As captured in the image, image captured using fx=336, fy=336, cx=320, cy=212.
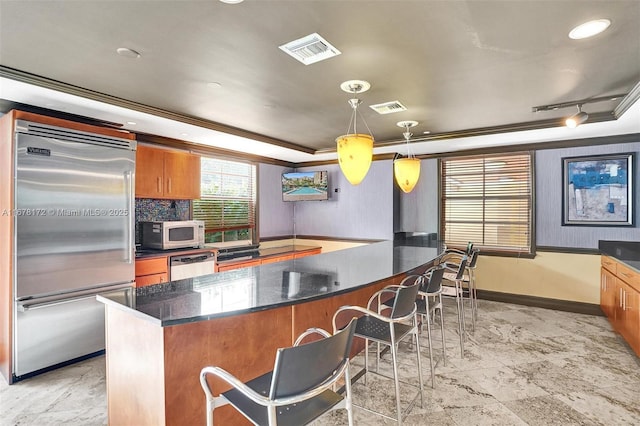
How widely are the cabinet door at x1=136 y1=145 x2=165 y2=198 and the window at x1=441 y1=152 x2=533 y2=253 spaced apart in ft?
14.2

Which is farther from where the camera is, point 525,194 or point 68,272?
point 525,194

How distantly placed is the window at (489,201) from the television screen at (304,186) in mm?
2150

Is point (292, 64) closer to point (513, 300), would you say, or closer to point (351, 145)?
point (351, 145)

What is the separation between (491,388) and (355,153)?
2173mm

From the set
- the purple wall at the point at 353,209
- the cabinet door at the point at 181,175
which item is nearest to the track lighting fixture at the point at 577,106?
the purple wall at the point at 353,209

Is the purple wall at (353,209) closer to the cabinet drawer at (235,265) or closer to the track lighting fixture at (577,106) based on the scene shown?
the cabinet drawer at (235,265)

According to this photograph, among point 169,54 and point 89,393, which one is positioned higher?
point 169,54

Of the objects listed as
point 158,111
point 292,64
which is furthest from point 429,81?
point 158,111

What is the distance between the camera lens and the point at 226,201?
5.37 meters

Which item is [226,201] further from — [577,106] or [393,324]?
[577,106]

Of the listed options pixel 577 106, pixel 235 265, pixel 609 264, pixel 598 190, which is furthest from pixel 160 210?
pixel 598 190

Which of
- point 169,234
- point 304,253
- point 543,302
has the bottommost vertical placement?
point 543,302

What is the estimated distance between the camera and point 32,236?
2.83m

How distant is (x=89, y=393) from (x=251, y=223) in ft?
11.4
